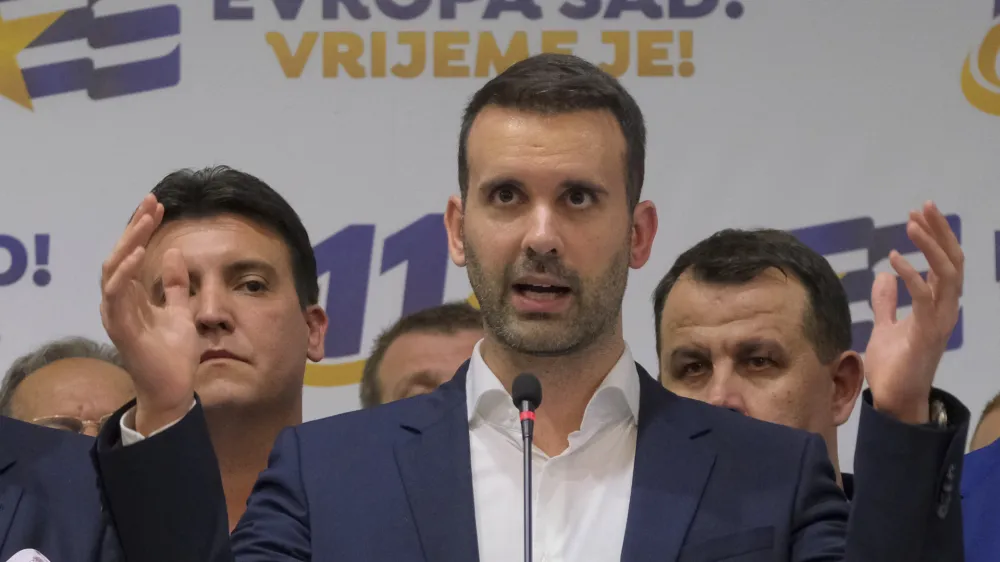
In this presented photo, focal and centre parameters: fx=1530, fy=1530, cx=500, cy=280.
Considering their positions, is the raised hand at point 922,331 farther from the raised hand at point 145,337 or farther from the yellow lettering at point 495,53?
the yellow lettering at point 495,53

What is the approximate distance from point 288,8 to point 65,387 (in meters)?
1.20

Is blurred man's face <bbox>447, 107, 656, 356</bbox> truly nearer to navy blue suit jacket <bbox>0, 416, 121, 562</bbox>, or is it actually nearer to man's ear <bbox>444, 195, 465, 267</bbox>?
man's ear <bbox>444, 195, 465, 267</bbox>

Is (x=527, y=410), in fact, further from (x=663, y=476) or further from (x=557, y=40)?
(x=557, y=40)

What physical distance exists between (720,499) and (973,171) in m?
2.09

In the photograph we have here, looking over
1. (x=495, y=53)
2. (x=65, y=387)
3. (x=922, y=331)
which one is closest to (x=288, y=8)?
(x=495, y=53)

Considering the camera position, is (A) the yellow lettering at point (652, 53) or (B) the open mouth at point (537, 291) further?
(A) the yellow lettering at point (652, 53)

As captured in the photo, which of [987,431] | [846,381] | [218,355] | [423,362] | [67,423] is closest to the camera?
[218,355]

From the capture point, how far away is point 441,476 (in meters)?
2.42

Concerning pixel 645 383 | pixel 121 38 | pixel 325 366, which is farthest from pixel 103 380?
pixel 645 383

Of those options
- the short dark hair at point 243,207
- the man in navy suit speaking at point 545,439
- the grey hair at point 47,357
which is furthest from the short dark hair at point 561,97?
the grey hair at point 47,357

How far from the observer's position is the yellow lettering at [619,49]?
422 centimetres

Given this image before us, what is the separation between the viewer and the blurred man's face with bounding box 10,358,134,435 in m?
3.83

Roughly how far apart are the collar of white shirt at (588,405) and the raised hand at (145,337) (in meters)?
0.52

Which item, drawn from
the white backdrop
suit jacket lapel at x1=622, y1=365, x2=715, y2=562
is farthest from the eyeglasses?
suit jacket lapel at x1=622, y1=365, x2=715, y2=562
